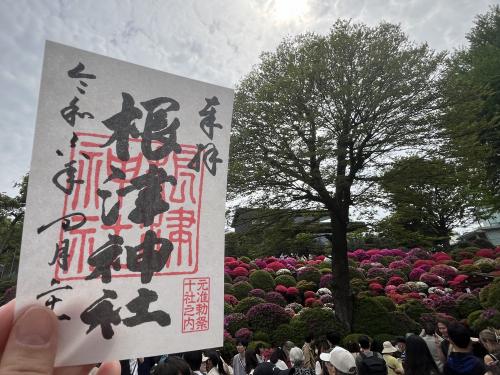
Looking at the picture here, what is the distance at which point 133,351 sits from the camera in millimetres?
1292

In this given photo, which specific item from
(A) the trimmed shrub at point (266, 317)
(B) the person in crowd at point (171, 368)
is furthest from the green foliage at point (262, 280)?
(B) the person in crowd at point (171, 368)

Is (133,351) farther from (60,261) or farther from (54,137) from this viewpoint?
(54,137)

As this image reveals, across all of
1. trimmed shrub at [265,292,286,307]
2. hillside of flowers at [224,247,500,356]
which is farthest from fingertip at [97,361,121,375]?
trimmed shrub at [265,292,286,307]

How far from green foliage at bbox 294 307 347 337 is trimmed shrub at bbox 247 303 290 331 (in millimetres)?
529

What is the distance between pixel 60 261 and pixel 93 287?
0.16m

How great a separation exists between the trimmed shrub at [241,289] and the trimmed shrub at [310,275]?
3.08 metres

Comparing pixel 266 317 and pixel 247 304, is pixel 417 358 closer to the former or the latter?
pixel 266 317

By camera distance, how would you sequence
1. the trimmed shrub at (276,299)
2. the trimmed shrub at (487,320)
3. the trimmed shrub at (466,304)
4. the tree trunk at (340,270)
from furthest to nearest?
the trimmed shrub at (276,299) → the trimmed shrub at (466,304) → the tree trunk at (340,270) → the trimmed shrub at (487,320)

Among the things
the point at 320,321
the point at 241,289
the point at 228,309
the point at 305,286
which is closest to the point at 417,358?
the point at 320,321

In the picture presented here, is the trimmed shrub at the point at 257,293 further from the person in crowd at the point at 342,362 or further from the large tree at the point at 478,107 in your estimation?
the person in crowd at the point at 342,362

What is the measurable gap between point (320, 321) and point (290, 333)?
980 mm

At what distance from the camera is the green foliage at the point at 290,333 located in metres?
9.36

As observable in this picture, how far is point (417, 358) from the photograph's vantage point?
3727 millimetres

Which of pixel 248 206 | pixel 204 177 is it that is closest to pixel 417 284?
pixel 248 206
